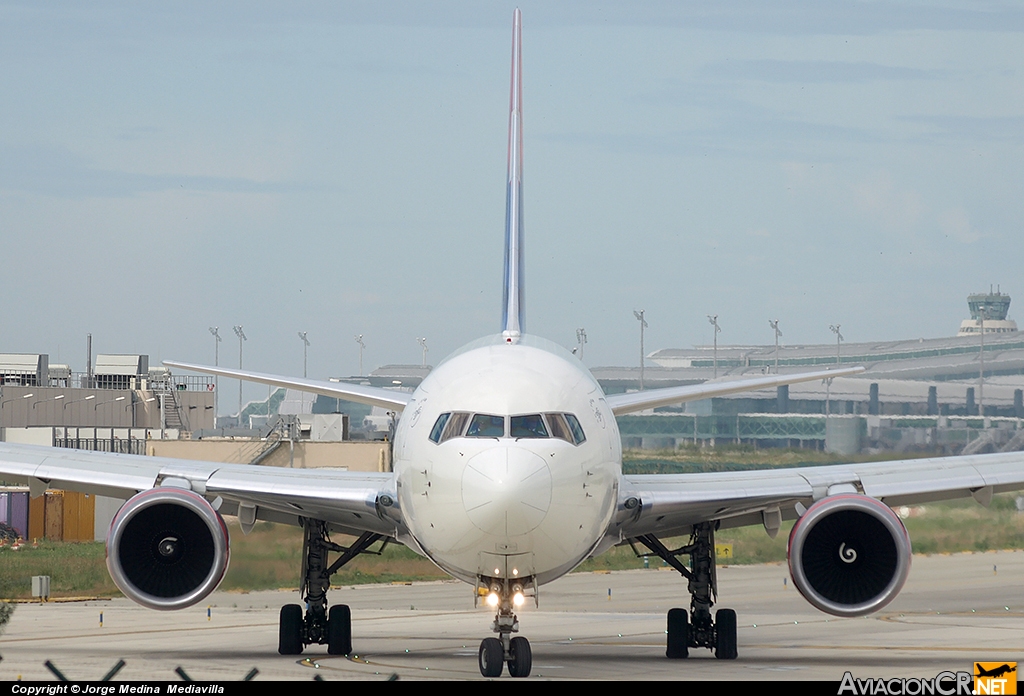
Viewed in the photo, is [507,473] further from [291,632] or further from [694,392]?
[291,632]

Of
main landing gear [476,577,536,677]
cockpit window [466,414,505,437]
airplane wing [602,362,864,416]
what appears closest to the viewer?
cockpit window [466,414,505,437]

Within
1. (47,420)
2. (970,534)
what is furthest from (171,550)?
(47,420)

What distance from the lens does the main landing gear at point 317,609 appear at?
21.6 m

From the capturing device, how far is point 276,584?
94.9 ft

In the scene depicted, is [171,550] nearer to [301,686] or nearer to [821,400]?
[301,686]

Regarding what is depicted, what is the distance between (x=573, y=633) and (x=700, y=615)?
481 centimetres

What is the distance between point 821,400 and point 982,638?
11280 cm

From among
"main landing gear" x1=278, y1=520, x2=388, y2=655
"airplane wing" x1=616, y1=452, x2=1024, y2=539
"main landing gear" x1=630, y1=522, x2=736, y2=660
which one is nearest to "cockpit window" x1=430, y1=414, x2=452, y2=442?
"airplane wing" x1=616, y1=452, x2=1024, y2=539

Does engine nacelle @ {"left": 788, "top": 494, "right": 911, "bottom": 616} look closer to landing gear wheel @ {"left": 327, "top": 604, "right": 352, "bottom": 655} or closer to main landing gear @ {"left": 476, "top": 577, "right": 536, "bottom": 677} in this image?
main landing gear @ {"left": 476, "top": 577, "right": 536, "bottom": 677}

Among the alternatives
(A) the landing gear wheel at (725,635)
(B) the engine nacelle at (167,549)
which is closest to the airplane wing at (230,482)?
(B) the engine nacelle at (167,549)

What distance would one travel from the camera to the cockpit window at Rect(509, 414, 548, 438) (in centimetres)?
1577

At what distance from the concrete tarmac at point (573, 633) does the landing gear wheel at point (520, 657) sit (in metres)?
0.79

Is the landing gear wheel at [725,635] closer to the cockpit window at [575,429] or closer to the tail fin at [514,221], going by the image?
the tail fin at [514,221]

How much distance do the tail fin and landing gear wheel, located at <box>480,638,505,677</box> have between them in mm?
3880
